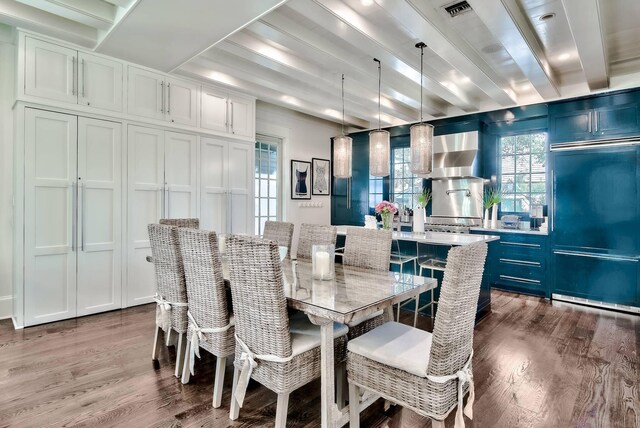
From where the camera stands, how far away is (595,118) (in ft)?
13.1

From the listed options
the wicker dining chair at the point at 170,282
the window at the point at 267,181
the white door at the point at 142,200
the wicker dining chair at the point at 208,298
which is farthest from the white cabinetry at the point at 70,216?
the window at the point at 267,181

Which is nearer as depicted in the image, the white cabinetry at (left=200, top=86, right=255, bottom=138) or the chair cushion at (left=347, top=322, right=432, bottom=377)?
the chair cushion at (left=347, top=322, right=432, bottom=377)

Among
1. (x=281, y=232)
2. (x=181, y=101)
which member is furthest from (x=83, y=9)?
(x=281, y=232)

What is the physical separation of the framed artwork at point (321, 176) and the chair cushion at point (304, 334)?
13.9 ft

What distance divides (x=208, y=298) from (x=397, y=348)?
3.57ft

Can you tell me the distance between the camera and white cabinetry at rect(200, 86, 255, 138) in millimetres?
4230

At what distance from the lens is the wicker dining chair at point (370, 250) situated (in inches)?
94.6

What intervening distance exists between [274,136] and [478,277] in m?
4.43

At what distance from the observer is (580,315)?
370 centimetres

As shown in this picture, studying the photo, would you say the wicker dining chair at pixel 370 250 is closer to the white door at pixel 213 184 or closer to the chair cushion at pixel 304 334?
the chair cushion at pixel 304 334

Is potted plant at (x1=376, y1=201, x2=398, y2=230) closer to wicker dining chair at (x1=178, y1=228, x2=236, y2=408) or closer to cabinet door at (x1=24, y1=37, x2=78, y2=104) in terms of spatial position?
wicker dining chair at (x1=178, y1=228, x2=236, y2=408)

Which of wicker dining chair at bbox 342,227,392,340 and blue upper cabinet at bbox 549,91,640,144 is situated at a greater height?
blue upper cabinet at bbox 549,91,640,144

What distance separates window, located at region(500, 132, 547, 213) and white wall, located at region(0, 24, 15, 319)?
6.05 metres

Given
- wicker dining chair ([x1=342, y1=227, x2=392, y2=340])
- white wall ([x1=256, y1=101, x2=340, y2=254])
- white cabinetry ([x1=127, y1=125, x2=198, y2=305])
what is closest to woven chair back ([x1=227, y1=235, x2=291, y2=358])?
wicker dining chair ([x1=342, y1=227, x2=392, y2=340])
